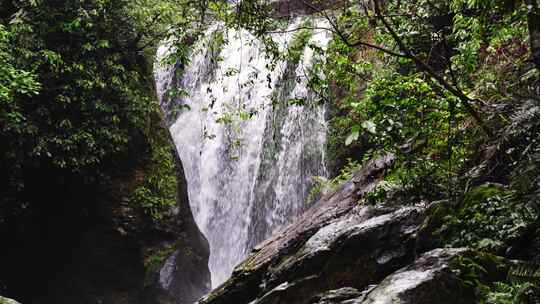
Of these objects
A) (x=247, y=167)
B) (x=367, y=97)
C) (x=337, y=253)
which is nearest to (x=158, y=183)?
(x=247, y=167)

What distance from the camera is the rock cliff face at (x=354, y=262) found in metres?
3.61

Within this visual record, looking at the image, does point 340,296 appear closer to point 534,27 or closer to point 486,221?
point 486,221

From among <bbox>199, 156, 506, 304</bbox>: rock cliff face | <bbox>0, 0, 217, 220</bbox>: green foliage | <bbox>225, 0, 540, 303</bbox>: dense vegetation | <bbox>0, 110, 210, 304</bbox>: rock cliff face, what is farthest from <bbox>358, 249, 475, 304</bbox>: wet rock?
<bbox>0, 110, 210, 304</bbox>: rock cliff face

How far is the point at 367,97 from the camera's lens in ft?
18.7

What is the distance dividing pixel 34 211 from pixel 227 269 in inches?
239

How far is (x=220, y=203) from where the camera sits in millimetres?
15688

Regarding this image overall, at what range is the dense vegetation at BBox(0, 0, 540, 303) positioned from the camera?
4395 mm

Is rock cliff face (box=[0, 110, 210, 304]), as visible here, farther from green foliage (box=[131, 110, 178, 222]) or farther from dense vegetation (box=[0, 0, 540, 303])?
dense vegetation (box=[0, 0, 540, 303])

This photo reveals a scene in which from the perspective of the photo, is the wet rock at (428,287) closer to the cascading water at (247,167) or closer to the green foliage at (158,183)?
the cascading water at (247,167)

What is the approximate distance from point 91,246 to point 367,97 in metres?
8.84

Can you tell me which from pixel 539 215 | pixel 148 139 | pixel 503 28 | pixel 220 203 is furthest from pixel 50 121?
pixel 539 215

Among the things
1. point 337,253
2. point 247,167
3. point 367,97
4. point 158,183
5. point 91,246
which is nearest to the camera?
point 337,253

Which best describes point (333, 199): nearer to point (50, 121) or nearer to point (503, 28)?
point (503, 28)

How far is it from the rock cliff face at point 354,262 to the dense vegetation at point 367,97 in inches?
11.2
